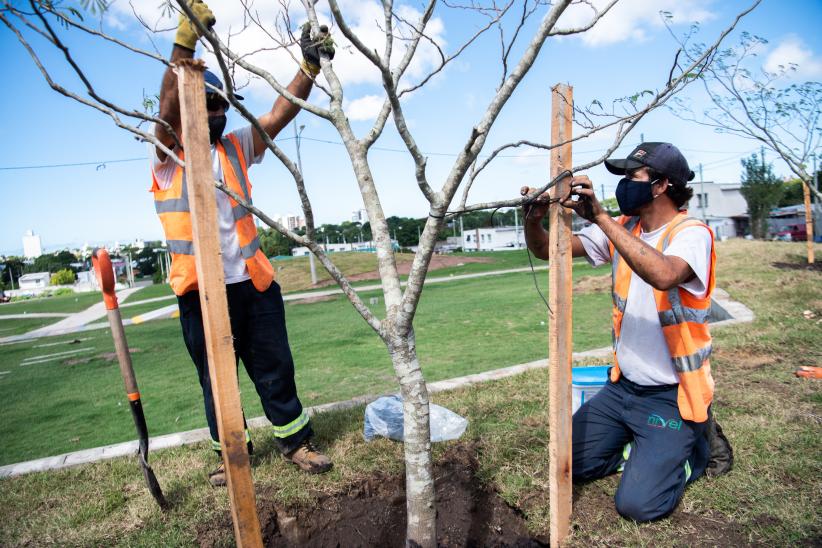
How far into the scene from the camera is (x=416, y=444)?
2.04m

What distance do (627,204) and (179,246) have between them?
2.48m

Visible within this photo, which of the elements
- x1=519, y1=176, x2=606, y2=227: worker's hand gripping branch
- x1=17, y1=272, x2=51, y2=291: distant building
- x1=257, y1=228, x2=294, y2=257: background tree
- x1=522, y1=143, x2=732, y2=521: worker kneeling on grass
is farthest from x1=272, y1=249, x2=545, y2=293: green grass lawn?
x1=17, y1=272, x2=51, y2=291: distant building

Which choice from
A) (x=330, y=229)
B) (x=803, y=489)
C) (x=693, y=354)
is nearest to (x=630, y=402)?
(x=693, y=354)

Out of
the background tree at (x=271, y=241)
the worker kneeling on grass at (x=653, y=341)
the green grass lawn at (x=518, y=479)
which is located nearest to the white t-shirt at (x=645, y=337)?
the worker kneeling on grass at (x=653, y=341)

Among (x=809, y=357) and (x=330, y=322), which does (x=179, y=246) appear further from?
(x=330, y=322)

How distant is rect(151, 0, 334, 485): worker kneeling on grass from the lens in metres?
2.73

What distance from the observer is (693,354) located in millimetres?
2506

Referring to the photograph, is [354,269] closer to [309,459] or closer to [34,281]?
[309,459]

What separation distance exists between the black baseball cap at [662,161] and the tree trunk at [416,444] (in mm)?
1540

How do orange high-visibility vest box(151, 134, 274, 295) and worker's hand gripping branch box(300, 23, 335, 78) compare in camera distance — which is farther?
orange high-visibility vest box(151, 134, 274, 295)

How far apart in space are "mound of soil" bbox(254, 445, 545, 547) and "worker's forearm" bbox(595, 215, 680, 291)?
1361mm

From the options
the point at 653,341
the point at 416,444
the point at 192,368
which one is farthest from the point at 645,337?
the point at 192,368

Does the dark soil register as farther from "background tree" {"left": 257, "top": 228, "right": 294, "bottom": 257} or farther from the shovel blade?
"background tree" {"left": 257, "top": 228, "right": 294, "bottom": 257}

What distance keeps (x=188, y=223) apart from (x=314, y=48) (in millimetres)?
1225
